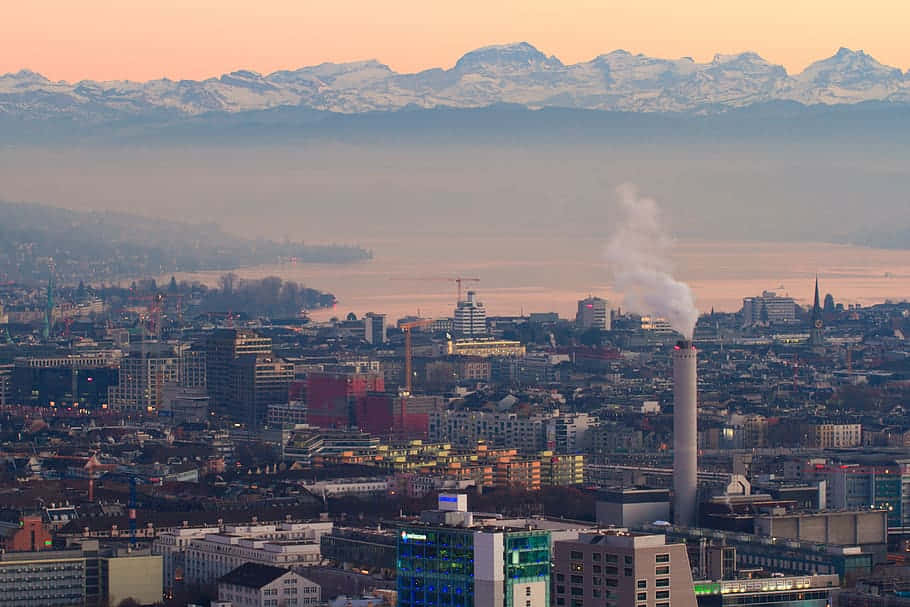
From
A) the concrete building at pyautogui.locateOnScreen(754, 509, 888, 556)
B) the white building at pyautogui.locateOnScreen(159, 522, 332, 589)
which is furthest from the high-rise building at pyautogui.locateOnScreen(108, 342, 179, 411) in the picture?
the concrete building at pyautogui.locateOnScreen(754, 509, 888, 556)

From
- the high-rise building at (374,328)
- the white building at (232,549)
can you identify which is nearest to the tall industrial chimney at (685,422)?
the white building at (232,549)

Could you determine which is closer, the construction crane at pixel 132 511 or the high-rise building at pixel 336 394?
the construction crane at pixel 132 511

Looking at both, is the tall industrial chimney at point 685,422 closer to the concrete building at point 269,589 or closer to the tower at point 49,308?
the concrete building at point 269,589

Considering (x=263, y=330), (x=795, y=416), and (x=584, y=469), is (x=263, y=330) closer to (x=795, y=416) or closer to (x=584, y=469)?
(x=795, y=416)

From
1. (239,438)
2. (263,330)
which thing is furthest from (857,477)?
(263,330)

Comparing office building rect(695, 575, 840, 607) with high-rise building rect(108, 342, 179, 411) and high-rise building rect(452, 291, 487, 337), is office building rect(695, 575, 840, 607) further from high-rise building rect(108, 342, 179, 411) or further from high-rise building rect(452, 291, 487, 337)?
high-rise building rect(452, 291, 487, 337)

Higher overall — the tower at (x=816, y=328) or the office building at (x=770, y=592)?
the tower at (x=816, y=328)

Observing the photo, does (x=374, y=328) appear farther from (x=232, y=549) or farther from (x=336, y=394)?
(x=232, y=549)
